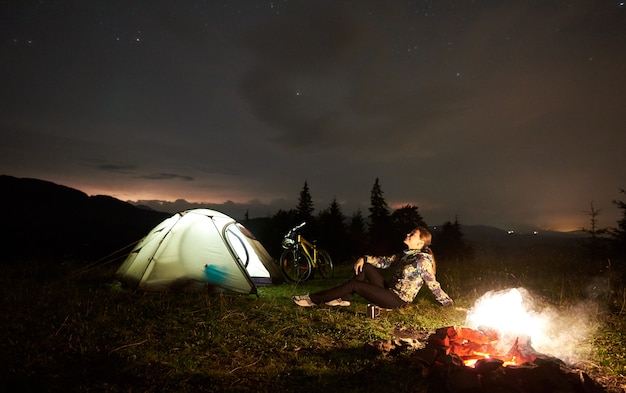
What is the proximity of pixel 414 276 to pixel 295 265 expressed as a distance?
17.7 feet

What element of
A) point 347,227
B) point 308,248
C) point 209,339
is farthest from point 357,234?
point 209,339

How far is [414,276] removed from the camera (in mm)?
5852

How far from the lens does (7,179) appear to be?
180750 mm

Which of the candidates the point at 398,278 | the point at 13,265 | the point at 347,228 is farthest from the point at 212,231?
the point at 347,228

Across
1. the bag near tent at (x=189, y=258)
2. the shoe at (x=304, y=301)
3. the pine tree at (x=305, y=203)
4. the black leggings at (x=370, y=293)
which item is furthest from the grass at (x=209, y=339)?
the pine tree at (x=305, y=203)

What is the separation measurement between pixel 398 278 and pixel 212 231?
4221 millimetres

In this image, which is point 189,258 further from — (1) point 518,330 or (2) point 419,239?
(1) point 518,330

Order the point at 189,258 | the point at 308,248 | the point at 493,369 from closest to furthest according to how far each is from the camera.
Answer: the point at 493,369 → the point at 189,258 → the point at 308,248

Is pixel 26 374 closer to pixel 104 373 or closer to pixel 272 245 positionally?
pixel 104 373

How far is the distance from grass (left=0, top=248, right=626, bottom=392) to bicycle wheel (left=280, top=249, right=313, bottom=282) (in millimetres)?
2681

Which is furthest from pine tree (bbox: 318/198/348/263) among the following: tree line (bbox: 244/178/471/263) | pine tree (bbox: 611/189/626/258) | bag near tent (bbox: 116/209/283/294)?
bag near tent (bbox: 116/209/283/294)

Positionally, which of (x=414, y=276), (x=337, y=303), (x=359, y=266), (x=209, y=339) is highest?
(x=359, y=266)

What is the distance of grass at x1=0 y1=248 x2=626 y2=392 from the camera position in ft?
11.2

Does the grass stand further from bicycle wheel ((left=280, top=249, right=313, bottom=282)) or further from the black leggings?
bicycle wheel ((left=280, top=249, right=313, bottom=282))
